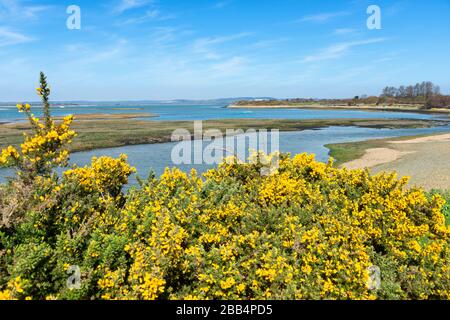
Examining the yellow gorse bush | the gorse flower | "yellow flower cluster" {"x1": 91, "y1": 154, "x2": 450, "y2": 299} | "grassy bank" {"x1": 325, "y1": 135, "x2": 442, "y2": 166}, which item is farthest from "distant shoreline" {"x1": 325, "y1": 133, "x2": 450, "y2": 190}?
the gorse flower

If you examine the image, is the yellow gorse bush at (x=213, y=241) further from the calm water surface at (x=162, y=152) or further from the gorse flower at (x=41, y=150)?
the calm water surface at (x=162, y=152)

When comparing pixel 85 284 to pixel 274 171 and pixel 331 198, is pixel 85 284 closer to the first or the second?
pixel 331 198

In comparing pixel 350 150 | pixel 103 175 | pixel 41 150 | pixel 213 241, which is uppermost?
pixel 41 150

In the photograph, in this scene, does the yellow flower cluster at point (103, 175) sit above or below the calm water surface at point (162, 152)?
above

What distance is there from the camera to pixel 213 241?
722 cm

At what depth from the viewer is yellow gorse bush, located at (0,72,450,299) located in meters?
5.59

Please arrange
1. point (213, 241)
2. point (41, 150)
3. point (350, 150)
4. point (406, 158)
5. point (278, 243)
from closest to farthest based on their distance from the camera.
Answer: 1. point (278, 243)
2. point (213, 241)
3. point (41, 150)
4. point (406, 158)
5. point (350, 150)

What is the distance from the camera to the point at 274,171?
12570 mm

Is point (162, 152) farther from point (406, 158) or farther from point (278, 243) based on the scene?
point (278, 243)

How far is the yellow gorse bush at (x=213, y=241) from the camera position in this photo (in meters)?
5.59

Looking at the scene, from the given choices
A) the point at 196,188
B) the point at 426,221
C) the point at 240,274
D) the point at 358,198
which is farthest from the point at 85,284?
the point at 426,221

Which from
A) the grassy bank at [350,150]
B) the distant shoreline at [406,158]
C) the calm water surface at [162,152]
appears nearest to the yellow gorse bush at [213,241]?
the calm water surface at [162,152]

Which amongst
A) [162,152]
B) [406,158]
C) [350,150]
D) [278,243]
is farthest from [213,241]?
[350,150]

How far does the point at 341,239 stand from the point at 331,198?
2611 mm
